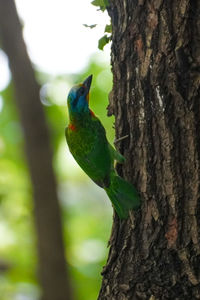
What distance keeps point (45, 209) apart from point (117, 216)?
1748mm

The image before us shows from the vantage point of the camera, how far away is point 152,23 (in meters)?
2.29

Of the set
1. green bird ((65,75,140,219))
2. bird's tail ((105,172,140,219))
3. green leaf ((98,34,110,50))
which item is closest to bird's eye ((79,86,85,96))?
green bird ((65,75,140,219))

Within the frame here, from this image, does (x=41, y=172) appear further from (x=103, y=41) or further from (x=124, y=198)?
(x=124, y=198)

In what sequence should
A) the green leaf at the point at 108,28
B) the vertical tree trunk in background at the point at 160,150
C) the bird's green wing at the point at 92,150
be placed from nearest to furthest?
the vertical tree trunk in background at the point at 160,150
the green leaf at the point at 108,28
the bird's green wing at the point at 92,150

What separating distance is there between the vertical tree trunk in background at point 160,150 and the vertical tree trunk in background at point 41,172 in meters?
1.80

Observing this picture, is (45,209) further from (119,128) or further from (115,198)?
(119,128)

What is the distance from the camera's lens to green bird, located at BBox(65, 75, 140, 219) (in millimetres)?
3000

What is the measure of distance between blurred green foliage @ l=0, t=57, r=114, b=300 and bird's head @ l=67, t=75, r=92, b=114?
1836 mm

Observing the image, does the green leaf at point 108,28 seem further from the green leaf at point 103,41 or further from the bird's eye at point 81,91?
the bird's eye at point 81,91

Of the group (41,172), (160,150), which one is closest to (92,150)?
(41,172)

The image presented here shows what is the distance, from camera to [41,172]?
4.24 m

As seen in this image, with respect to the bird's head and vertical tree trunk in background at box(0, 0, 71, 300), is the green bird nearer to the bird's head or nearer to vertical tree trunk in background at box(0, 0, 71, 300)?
the bird's head

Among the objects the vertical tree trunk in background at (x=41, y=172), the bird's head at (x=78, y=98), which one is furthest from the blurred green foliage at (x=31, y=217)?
the bird's head at (x=78, y=98)

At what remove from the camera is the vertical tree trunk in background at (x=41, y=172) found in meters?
4.14
